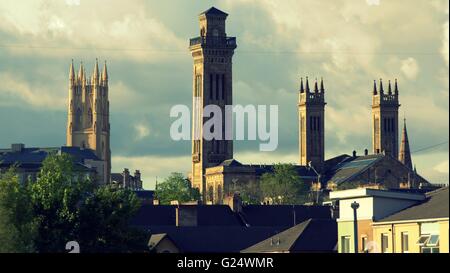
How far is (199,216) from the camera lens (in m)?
171

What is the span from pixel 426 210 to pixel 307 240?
57361 mm

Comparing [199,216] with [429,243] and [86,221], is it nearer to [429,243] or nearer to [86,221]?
[86,221]

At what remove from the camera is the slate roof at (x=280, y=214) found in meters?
177

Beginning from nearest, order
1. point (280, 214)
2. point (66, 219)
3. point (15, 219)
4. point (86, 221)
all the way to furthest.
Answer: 1. point (15, 219)
2. point (66, 219)
3. point (86, 221)
4. point (280, 214)

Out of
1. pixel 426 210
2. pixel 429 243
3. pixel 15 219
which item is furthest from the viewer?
pixel 15 219

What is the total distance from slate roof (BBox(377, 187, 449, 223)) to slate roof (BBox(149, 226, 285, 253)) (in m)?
65.3

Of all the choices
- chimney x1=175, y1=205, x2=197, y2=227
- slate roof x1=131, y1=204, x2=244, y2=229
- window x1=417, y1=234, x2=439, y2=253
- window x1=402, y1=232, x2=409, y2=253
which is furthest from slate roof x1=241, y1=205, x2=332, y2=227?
window x1=417, y1=234, x2=439, y2=253

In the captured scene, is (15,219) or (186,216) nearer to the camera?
(15,219)

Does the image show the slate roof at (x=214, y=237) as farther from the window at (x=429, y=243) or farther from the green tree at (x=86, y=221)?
the window at (x=429, y=243)

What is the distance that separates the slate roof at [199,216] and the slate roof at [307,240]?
1522 inches

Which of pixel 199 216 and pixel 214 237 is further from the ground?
pixel 199 216

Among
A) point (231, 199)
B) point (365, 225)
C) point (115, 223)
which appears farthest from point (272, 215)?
point (365, 225)

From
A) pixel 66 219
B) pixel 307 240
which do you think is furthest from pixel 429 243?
pixel 307 240
